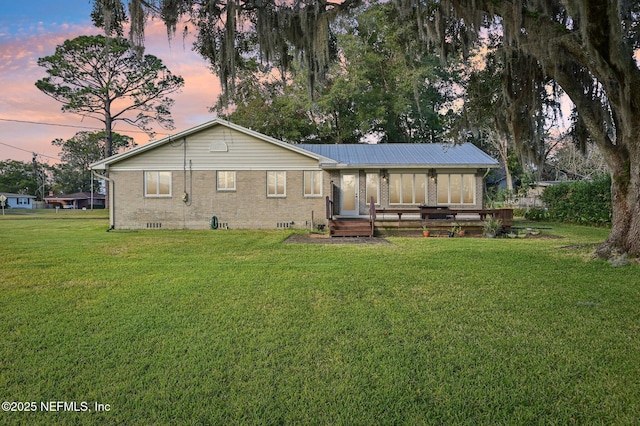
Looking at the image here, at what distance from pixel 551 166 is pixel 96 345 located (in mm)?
41647

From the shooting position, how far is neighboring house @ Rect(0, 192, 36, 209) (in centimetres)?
5698

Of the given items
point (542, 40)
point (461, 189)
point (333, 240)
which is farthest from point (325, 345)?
point (461, 189)

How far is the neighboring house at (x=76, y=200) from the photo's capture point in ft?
198

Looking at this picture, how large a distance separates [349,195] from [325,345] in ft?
44.5

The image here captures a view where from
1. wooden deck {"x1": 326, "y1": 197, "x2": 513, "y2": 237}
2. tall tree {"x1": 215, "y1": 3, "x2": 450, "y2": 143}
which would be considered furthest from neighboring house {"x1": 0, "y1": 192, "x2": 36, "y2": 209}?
wooden deck {"x1": 326, "y1": 197, "x2": 513, "y2": 237}

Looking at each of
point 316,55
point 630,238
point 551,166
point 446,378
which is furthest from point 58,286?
point 551,166

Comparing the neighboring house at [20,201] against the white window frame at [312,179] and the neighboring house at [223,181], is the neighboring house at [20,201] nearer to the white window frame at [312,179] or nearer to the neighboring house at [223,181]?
the neighboring house at [223,181]

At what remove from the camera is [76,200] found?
62969 millimetres

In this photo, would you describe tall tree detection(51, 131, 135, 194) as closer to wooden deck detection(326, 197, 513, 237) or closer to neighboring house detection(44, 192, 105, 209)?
neighboring house detection(44, 192, 105, 209)

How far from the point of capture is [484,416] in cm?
236

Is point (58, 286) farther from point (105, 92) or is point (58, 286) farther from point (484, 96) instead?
point (105, 92)

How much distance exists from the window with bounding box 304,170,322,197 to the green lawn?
9342 mm

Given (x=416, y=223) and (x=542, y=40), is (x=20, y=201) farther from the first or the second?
(x=542, y=40)

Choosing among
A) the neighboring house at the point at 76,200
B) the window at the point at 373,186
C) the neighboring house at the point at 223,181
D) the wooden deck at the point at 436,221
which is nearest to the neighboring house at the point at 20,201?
the neighboring house at the point at 76,200
